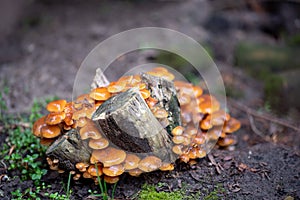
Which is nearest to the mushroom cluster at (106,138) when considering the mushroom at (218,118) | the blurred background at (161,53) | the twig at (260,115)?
the mushroom at (218,118)

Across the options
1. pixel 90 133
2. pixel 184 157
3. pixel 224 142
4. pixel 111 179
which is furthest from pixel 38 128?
pixel 224 142

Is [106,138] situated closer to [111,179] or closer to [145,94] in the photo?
[111,179]

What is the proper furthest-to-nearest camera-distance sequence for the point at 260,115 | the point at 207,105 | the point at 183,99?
the point at 260,115
the point at 207,105
the point at 183,99

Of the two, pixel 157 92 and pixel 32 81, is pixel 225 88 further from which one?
pixel 32 81

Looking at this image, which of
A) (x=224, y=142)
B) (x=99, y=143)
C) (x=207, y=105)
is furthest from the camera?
(x=224, y=142)

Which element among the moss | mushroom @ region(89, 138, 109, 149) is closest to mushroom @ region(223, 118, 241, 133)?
the moss

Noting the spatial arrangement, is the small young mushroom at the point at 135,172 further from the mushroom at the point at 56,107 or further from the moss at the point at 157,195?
the mushroom at the point at 56,107

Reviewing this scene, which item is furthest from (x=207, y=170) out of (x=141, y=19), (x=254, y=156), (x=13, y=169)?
(x=141, y=19)
